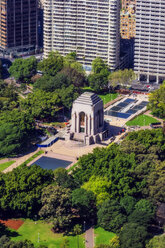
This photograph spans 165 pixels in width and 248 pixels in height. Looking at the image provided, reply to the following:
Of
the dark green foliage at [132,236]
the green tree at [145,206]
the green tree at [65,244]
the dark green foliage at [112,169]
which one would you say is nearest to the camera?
the dark green foliage at [132,236]

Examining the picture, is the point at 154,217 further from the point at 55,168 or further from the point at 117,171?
the point at 55,168

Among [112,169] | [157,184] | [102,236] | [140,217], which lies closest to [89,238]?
[102,236]

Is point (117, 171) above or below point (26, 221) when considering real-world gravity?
above

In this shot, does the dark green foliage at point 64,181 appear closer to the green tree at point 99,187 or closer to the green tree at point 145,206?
the green tree at point 99,187

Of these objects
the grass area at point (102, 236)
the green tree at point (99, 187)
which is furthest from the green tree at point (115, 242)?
the green tree at point (99, 187)

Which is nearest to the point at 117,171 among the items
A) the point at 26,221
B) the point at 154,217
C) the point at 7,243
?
the point at 154,217
